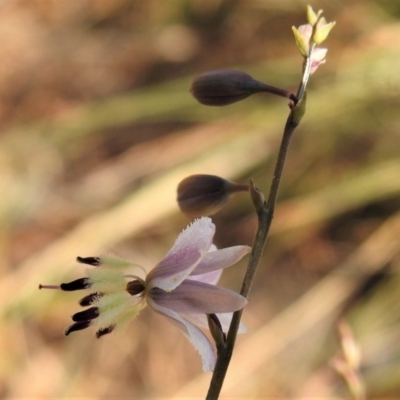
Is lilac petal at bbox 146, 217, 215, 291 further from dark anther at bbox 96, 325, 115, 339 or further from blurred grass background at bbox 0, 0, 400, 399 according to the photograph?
blurred grass background at bbox 0, 0, 400, 399

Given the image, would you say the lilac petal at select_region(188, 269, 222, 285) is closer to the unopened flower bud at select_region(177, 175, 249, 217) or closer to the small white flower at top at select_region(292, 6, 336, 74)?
the unopened flower bud at select_region(177, 175, 249, 217)

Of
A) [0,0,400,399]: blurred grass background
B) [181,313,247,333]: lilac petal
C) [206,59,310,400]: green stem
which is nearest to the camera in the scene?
[206,59,310,400]: green stem

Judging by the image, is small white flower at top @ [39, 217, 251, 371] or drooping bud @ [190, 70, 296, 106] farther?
drooping bud @ [190, 70, 296, 106]

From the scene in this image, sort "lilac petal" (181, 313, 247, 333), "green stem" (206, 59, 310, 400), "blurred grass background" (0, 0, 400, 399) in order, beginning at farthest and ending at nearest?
"blurred grass background" (0, 0, 400, 399), "lilac petal" (181, 313, 247, 333), "green stem" (206, 59, 310, 400)

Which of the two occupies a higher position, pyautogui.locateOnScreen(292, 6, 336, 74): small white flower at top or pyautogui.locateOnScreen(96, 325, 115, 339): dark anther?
pyautogui.locateOnScreen(292, 6, 336, 74): small white flower at top

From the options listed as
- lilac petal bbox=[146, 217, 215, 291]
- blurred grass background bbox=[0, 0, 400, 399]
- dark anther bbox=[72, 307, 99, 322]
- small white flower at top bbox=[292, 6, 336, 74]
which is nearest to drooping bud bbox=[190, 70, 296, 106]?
small white flower at top bbox=[292, 6, 336, 74]

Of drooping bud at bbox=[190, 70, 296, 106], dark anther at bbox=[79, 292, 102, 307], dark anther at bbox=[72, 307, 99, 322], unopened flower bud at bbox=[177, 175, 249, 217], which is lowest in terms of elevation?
dark anther at bbox=[72, 307, 99, 322]

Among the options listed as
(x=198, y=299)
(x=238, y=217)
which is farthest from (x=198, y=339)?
(x=238, y=217)
